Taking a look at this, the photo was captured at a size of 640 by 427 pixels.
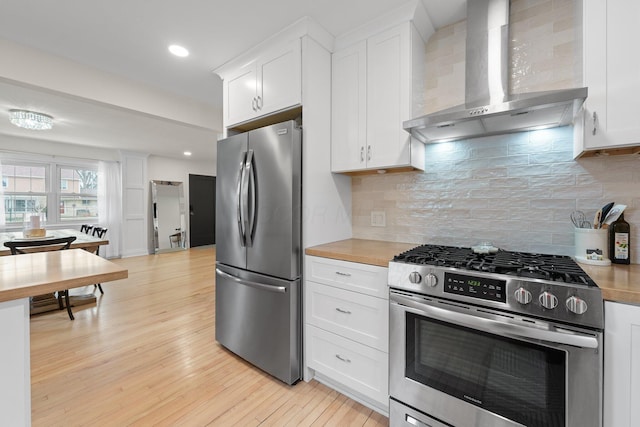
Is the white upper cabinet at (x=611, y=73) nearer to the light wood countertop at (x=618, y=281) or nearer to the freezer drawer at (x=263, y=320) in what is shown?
the light wood countertop at (x=618, y=281)

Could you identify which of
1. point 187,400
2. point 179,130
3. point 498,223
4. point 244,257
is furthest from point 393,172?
point 179,130

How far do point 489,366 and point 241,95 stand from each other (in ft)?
8.04

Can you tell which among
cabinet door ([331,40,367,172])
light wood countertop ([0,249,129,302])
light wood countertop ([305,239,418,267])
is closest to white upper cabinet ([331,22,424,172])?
cabinet door ([331,40,367,172])

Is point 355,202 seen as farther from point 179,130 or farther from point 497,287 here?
point 179,130

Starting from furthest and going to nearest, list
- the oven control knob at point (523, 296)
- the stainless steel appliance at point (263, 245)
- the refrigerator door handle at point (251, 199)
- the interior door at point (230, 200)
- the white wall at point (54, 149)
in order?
the white wall at point (54, 149) < the interior door at point (230, 200) < the refrigerator door handle at point (251, 199) < the stainless steel appliance at point (263, 245) < the oven control knob at point (523, 296)

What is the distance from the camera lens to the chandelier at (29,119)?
3.46 m

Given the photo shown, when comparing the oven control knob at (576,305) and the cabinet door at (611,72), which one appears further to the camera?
the cabinet door at (611,72)

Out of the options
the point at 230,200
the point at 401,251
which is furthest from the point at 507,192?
the point at 230,200

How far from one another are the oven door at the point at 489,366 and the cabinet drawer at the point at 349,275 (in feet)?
0.45

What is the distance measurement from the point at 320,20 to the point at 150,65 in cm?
162

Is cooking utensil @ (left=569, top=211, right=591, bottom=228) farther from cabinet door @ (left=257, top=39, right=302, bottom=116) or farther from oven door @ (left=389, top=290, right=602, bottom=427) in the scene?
cabinet door @ (left=257, top=39, right=302, bottom=116)

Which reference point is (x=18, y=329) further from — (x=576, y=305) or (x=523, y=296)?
(x=576, y=305)

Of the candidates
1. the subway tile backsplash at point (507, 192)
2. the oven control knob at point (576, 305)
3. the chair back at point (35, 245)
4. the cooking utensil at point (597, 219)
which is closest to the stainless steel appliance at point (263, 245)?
the subway tile backsplash at point (507, 192)

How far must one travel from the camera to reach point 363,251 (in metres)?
1.76
